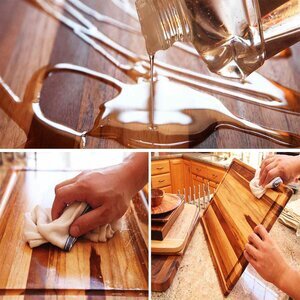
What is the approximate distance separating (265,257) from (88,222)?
242 mm

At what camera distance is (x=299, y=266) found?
2.34 feet

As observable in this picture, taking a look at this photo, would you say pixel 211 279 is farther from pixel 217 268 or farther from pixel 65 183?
pixel 65 183

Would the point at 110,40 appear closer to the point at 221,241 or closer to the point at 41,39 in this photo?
A: the point at 41,39

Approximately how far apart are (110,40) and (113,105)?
215mm

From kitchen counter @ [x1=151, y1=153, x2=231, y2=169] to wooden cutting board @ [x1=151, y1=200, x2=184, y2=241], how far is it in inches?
2.9

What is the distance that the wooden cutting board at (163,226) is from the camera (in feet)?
2.45

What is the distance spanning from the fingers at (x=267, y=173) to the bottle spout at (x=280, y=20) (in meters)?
0.17

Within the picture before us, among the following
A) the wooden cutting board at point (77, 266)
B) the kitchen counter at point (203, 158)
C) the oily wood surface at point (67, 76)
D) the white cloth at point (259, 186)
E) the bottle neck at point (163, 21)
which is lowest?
the wooden cutting board at point (77, 266)

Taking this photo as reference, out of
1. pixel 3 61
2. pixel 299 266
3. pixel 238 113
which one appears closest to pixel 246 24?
pixel 238 113

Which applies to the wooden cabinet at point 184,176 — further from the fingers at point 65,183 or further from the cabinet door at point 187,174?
the fingers at point 65,183

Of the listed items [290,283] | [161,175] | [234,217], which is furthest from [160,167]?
[290,283]

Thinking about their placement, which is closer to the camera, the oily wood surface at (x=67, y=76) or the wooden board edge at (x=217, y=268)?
the wooden board edge at (x=217, y=268)

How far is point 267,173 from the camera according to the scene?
29.8 inches

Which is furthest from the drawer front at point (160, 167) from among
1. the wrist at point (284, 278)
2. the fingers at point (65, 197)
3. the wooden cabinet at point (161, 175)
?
the wrist at point (284, 278)
